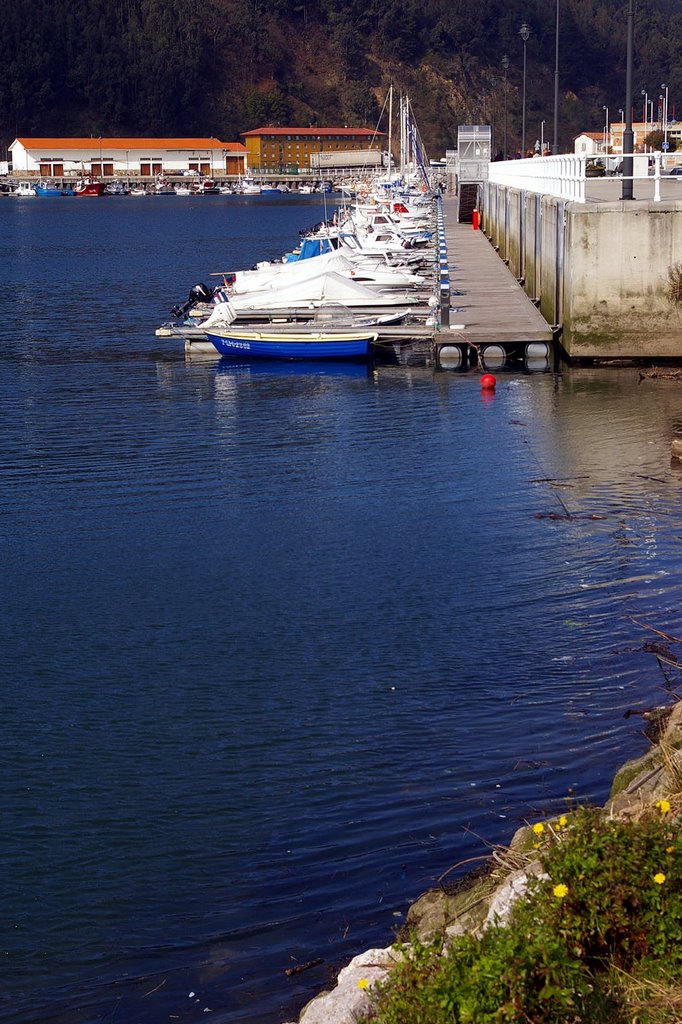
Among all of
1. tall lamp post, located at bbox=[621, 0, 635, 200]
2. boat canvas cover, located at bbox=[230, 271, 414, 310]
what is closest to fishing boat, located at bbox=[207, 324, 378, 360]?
boat canvas cover, located at bbox=[230, 271, 414, 310]

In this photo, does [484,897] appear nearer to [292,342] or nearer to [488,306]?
[292,342]

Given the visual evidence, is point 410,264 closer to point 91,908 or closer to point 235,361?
point 235,361

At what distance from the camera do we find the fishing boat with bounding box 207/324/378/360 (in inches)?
1251

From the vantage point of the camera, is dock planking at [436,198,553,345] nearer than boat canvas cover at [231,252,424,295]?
Yes

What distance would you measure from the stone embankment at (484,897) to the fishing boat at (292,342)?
76.1ft

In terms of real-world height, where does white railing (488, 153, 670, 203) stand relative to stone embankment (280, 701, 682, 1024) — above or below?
above

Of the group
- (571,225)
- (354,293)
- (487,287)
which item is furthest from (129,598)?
(487,287)

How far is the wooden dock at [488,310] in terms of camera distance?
30062mm

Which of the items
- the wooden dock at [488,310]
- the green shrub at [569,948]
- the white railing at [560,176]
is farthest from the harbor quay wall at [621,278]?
the green shrub at [569,948]

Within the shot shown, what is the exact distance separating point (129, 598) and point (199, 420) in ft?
36.8

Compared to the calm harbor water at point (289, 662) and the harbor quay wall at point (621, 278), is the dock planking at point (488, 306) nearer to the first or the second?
the harbor quay wall at point (621, 278)

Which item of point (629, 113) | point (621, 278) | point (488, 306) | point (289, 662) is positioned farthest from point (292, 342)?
point (289, 662)

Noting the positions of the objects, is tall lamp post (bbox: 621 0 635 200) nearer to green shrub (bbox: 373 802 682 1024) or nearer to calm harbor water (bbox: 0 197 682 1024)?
calm harbor water (bbox: 0 197 682 1024)

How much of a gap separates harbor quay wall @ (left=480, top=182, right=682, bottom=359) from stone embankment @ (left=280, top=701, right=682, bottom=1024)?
19.7 m
